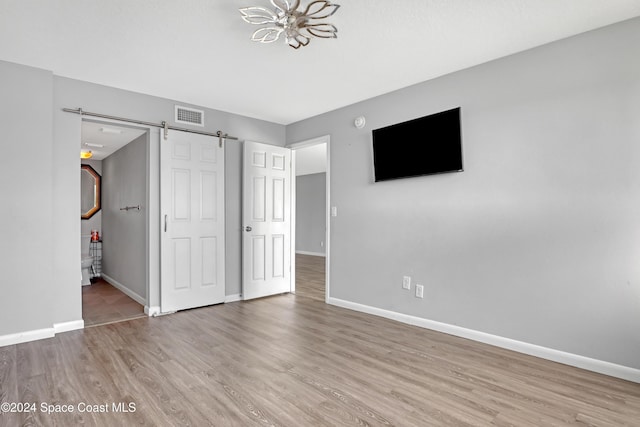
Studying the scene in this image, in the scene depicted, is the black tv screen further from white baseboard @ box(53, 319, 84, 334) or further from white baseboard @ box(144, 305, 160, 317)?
white baseboard @ box(53, 319, 84, 334)

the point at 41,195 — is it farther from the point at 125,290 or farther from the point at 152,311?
the point at 125,290

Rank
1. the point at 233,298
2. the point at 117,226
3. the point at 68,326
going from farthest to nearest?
the point at 117,226, the point at 233,298, the point at 68,326

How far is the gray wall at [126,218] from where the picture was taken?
14.3 ft

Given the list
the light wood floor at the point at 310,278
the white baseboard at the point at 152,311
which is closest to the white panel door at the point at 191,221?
the white baseboard at the point at 152,311

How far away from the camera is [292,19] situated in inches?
89.6

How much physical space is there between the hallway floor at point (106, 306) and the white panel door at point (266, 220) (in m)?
1.35

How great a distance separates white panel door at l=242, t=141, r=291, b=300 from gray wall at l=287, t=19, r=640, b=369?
66.5 inches

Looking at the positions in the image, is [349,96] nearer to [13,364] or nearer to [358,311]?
[358,311]

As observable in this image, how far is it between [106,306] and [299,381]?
10.4 feet

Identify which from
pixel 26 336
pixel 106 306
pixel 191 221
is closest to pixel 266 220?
pixel 191 221

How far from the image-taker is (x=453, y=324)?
3262 mm

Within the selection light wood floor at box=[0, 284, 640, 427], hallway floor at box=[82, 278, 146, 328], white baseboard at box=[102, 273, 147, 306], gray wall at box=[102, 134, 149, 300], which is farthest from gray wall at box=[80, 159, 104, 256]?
light wood floor at box=[0, 284, 640, 427]

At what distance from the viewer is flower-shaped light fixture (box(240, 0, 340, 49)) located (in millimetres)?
2180

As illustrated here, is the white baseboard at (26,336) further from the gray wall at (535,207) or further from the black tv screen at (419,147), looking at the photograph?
the black tv screen at (419,147)
